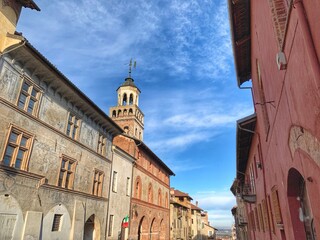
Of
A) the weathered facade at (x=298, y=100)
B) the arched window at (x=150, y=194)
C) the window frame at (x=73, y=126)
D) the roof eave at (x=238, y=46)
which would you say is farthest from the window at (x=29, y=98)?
the arched window at (x=150, y=194)

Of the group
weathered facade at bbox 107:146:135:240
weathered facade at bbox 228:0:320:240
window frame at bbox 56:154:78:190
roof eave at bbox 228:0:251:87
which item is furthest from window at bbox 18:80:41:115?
weathered facade at bbox 228:0:320:240

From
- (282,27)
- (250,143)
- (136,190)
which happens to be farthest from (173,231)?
(282,27)

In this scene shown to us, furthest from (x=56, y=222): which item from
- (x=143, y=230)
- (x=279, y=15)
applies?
(x=143, y=230)

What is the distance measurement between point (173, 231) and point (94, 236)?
82.3 feet

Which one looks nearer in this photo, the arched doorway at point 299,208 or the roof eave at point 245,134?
the arched doorway at point 299,208

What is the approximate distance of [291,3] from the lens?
3666 mm

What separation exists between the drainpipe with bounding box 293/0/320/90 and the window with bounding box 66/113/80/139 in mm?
13993

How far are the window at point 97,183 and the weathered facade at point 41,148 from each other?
92 mm

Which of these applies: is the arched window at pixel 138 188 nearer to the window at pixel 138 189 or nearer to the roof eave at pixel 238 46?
the window at pixel 138 189

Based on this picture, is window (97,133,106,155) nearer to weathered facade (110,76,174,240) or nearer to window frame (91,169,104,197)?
window frame (91,169,104,197)

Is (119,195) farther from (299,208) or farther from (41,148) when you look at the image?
(299,208)

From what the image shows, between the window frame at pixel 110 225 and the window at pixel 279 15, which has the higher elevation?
the window at pixel 279 15

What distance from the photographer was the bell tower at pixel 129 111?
4581cm

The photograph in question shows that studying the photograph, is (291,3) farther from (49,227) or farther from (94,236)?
(94,236)
